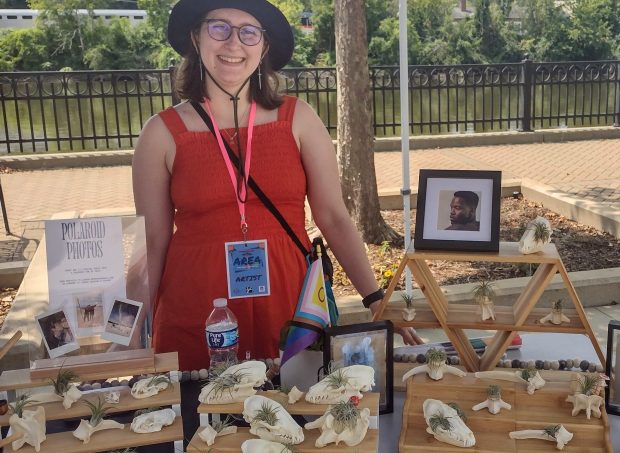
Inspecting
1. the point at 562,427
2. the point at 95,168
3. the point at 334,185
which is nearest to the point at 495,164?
the point at 95,168

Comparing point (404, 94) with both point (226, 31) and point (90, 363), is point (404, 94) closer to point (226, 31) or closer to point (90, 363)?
point (226, 31)

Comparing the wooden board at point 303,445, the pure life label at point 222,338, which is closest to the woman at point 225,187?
the pure life label at point 222,338

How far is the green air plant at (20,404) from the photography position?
152 cm

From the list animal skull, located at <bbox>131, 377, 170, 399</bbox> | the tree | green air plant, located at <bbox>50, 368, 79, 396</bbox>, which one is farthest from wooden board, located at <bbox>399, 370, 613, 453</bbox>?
the tree

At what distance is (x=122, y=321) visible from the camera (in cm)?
176

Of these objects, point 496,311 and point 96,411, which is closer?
point 96,411

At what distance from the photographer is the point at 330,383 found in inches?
61.6

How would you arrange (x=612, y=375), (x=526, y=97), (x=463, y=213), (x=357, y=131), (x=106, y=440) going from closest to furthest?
(x=106, y=440), (x=612, y=375), (x=463, y=213), (x=357, y=131), (x=526, y=97)

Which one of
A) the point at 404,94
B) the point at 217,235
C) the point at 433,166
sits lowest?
the point at 433,166

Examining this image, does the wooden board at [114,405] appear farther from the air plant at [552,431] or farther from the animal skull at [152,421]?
the air plant at [552,431]

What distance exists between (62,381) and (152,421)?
0.25 m

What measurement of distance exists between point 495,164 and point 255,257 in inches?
336

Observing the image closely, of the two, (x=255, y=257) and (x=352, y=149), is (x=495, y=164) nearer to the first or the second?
(x=352, y=149)

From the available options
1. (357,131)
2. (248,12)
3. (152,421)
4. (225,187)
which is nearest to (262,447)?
(152,421)
